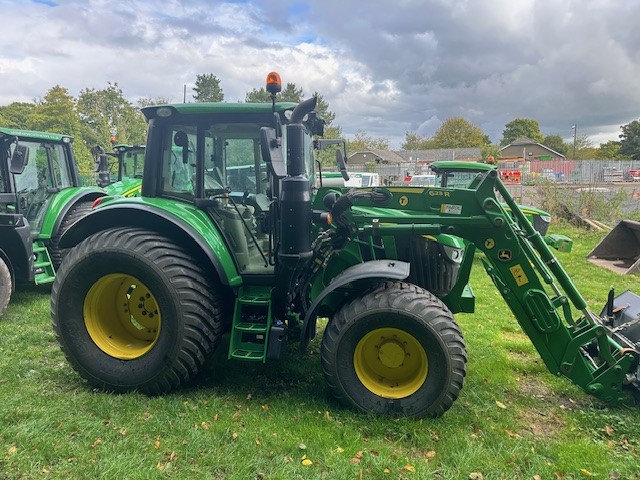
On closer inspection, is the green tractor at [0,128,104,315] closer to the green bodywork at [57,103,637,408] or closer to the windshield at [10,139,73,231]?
the windshield at [10,139,73,231]

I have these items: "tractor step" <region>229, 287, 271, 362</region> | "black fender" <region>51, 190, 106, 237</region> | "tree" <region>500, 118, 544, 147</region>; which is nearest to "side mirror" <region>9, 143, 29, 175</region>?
"black fender" <region>51, 190, 106, 237</region>

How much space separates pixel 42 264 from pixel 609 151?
66.1 m

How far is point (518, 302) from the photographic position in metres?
3.59

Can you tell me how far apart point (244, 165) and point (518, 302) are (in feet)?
7.77

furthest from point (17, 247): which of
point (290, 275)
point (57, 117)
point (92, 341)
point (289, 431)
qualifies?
point (57, 117)

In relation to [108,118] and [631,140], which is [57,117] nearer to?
→ [108,118]

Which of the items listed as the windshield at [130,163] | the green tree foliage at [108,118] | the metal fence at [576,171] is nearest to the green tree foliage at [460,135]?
the metal fence at [576,171]

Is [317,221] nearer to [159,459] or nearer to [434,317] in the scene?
[434,317]

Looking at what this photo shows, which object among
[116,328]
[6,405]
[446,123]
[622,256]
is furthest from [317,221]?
[446,123]

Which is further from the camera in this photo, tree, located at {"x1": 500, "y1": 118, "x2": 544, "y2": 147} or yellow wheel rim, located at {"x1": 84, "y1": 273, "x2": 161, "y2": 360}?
tree, located at {"x1": 500, "y1": 118, "x2": 544, "y2": 147}

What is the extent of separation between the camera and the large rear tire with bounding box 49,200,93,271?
697 centimetres

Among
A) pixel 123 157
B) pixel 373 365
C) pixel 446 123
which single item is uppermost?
pixel 446 123

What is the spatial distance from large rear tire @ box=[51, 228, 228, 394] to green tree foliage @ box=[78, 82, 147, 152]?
30988 millimetres

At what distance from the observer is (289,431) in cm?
333
